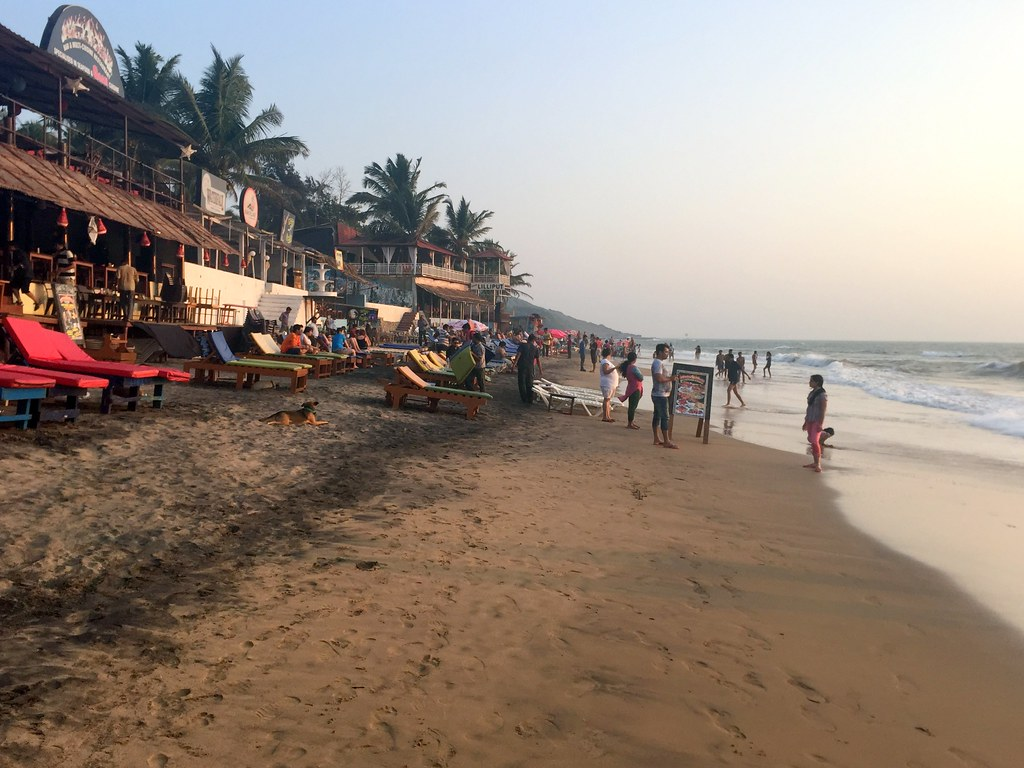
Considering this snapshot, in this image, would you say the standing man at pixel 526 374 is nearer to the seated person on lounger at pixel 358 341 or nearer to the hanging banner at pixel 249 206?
the seated person on lounger at pixel 358 341

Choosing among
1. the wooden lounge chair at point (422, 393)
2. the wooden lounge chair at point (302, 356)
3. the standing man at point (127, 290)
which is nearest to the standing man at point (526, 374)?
the wooden lounge chair at point (422, 393)

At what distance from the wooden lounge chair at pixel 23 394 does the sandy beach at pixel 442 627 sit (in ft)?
0.68

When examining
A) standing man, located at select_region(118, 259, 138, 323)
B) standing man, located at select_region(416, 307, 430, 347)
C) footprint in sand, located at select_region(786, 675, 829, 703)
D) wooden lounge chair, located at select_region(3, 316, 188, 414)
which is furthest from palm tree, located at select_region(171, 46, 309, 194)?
footprint in sand, located at select_region(786, 675, 829, 703)

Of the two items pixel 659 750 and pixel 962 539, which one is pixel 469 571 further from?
pixel 962 539

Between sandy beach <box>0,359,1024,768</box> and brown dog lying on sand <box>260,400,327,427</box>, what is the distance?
63.6 inches

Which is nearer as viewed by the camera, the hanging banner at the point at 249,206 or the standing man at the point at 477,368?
the standing man at the point at 477,368

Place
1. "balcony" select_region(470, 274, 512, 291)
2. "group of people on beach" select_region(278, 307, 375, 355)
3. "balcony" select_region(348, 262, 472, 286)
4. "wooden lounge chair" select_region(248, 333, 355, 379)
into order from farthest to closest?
1. "balcony" select_region(470, 274, 512, 291)
2. "balcony" select_region(348, 262, 472, 286)
3. "group of people on beach" select_region(278, 307, 375, 355)
4. "wooden lounge chair" select_region(248, 333, 355, 379)

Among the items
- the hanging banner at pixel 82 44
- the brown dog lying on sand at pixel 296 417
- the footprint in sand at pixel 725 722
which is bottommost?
the footprint in sand at pixel 725 722

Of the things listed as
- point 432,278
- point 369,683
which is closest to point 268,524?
point 369,683

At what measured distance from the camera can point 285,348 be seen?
47.5ft

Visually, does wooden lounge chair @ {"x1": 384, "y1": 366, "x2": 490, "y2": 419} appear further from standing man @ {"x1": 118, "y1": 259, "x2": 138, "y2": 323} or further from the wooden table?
standing man @ {"x1": 118, "y1": 259, "x2": 138, "y2": 323}

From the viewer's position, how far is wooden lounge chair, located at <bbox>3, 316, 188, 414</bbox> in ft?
23.2

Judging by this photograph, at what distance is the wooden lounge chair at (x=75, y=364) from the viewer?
23.2 ft

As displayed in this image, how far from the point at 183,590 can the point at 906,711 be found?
12.5ft
